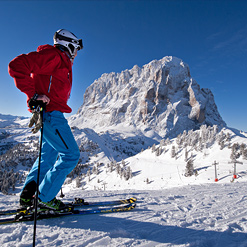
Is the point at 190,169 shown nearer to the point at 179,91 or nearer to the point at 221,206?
the point at 221,206

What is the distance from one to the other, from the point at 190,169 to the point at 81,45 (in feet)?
120

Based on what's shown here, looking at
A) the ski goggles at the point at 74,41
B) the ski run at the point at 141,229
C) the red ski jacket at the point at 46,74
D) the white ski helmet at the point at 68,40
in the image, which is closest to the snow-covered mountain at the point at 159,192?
the ski run at the point at 141,229

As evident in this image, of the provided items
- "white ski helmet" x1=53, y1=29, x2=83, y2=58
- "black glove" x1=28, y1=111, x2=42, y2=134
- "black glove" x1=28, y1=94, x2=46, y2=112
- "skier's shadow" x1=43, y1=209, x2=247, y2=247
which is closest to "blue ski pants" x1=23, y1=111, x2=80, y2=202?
"black glove" x1=28, y1=111, x2=42, y2=134

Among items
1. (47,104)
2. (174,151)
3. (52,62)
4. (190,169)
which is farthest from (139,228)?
(174,151)

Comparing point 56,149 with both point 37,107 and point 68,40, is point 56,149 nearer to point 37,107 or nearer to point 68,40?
point 37,107

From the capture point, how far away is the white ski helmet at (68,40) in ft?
10.0

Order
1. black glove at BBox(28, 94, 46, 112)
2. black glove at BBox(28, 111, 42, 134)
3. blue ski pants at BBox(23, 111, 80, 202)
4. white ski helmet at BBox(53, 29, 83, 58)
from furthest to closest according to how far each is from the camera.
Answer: white ski helmet at BBox(53, 29, 83, 58), blue ski pants at BBox(23, 111, 80, 202), black glove at BBox(28, 111, 42, 134), black glove at BBox(28, 94, 46, 112)

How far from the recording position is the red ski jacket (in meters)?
2.38

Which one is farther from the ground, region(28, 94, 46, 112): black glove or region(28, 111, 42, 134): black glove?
region(28, 94, 46, 112): black glove

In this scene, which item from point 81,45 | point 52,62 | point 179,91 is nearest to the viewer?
point 52,62

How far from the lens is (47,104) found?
2.82m

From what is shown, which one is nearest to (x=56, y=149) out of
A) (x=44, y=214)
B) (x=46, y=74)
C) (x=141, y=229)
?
(x=44, y=214)

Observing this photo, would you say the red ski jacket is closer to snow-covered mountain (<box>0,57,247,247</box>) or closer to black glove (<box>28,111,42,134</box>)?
black glove (<box>28,111,42,134</box>)

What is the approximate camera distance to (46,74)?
2.79 meters
